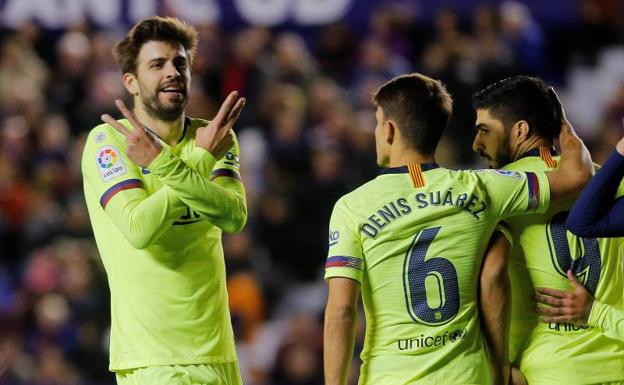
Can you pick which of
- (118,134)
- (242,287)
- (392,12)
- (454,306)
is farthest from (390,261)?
(392,12)

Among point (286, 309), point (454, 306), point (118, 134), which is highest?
point (118, 134)

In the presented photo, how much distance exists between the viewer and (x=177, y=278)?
462 centimetres

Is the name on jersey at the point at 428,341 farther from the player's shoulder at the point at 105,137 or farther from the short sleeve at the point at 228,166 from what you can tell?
the player's shoulder at the point at 105,137

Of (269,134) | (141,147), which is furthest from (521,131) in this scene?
(269,134)

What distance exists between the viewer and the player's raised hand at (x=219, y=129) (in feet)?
14.7

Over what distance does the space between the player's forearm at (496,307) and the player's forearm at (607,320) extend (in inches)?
13.6

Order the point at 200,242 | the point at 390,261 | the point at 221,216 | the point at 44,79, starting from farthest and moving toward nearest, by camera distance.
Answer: the point at 44,79, the point at 200,242, the point at 221,216, the point at 390,261

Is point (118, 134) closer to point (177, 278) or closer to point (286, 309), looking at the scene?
point (177, 278)

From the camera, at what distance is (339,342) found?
13.0 feet

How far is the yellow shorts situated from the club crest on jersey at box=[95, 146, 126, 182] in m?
0.81

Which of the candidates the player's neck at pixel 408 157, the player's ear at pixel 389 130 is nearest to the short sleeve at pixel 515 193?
the player's neck at pixel 408 157

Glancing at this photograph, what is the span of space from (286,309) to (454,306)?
19.1ft

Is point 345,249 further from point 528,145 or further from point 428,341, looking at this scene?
point 528,145

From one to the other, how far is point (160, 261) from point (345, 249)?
985 mm
